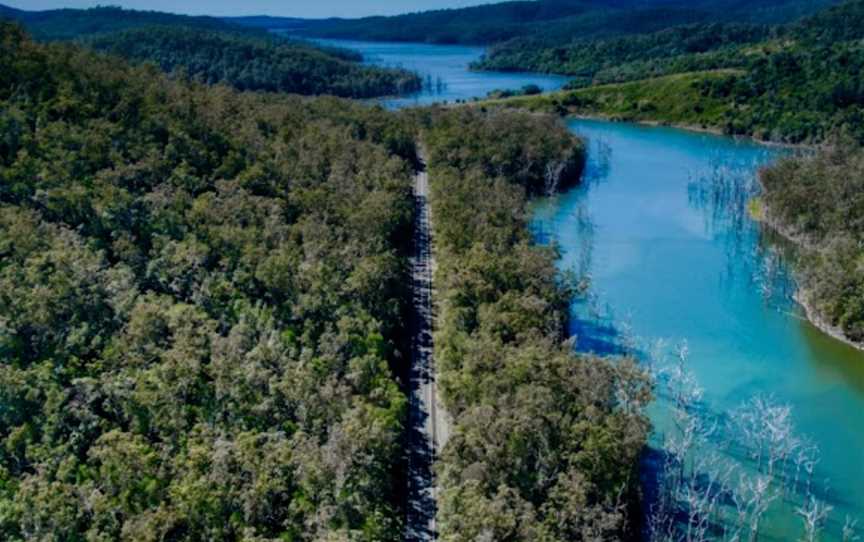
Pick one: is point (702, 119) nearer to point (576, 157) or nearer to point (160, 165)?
point (576, 157)

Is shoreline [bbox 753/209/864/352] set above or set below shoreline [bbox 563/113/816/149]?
below

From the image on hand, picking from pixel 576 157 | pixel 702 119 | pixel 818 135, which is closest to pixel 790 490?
pixel 576 157

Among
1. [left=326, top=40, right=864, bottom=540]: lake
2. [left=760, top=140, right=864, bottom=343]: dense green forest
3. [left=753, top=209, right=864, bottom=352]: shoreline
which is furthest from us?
[left=760, top=140, right=864, bottom=343]: dense green forest

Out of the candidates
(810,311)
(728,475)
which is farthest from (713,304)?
(728,475)

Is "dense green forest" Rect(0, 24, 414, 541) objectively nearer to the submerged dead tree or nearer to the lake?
the submerged dead tree

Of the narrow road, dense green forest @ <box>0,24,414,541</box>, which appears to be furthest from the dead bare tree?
dense green forest @ <box>0,24,414,541</box>

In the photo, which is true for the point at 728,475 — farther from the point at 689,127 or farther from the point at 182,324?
the point at 689,127
